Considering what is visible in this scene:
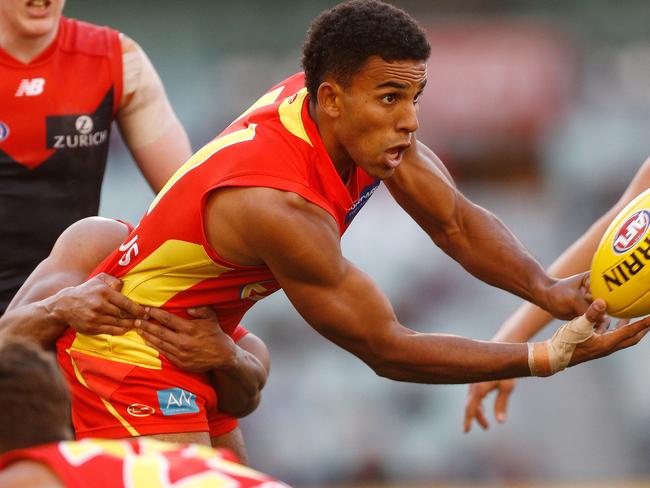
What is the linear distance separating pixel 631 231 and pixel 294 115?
4.19 feet

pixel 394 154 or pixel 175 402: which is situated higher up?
pixel 394 154

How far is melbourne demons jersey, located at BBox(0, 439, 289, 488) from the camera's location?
3195 millimetres

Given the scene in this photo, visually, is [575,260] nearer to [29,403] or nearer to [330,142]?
[330,142]

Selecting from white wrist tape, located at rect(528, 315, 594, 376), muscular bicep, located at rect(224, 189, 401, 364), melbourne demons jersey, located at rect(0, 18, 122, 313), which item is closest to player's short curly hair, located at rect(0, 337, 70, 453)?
muscular bicep, located at rect(224, 189, 401, 364)

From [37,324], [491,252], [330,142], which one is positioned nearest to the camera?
[330,142]

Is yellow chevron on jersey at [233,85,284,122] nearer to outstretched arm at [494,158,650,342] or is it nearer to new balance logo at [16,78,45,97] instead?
new balance logo at [16,78,45,97]

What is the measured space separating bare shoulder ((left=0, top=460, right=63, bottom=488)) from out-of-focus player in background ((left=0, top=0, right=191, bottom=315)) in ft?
Result: 10.0

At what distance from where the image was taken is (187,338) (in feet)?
15.9

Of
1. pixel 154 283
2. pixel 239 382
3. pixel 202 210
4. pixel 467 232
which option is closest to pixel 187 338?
pixel 154 283

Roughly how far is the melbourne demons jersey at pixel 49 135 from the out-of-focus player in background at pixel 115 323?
0.90 m

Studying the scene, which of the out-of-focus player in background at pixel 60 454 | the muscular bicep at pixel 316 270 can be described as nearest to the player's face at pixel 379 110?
the muscular bicep at pixel 316 270

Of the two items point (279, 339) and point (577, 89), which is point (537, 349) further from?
point (577, 89)

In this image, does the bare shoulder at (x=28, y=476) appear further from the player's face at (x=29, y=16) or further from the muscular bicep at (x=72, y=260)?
the player's face at (x=29, y=16)

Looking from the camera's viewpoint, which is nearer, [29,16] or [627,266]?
[627,266]
